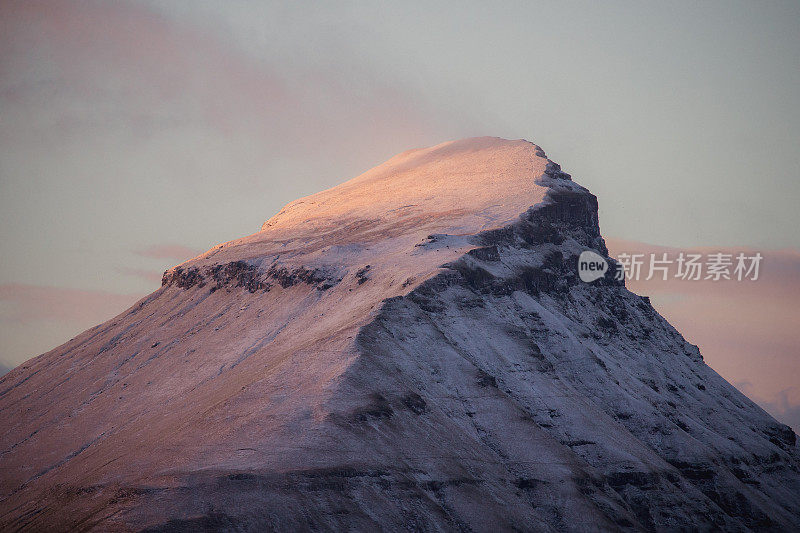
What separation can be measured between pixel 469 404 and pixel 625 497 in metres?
19.2

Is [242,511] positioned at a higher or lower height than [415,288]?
lower

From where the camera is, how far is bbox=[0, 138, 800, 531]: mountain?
212ft

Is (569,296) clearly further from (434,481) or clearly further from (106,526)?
(106,526)

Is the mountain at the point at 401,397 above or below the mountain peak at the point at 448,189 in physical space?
below

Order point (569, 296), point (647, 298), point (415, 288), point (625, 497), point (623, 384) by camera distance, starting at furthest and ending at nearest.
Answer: point (647, 298) < point (569, 296) < point (623, 384) < point (415, 288) < point (625, 497)

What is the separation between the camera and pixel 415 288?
323 feet

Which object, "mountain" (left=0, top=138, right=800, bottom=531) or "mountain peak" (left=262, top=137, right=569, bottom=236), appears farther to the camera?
"mountain peak" (left=262, top=137, right=569, bottom=236)

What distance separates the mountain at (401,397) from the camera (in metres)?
64.7

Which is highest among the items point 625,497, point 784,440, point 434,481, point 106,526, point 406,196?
point 406,196

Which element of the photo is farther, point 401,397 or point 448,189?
point 448,189

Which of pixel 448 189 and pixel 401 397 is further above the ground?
pixel 448 189

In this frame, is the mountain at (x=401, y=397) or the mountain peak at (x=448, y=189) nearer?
the mountain at (x=401, y=397)

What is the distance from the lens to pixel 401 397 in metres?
78.0

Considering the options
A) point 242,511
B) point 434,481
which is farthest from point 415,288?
point 242,511
